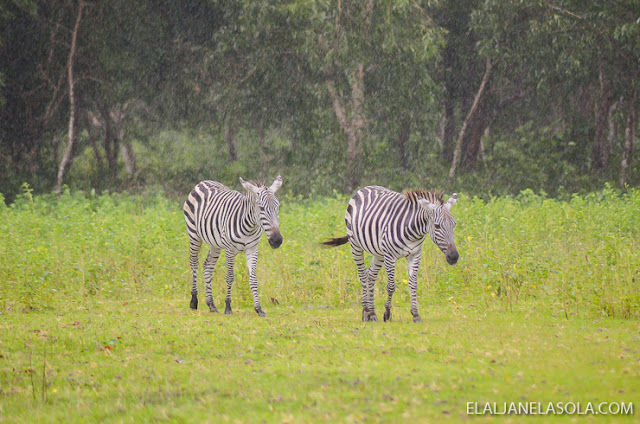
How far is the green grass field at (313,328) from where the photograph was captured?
6.94 metres

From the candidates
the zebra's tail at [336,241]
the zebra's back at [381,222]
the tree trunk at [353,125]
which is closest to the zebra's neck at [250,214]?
the zebra's tail at [336,241]

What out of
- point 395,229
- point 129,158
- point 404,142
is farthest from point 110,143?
point 395,229

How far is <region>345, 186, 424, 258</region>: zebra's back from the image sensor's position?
10.9 meters

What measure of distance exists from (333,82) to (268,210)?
2183 centimetres

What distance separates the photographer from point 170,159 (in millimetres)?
46344

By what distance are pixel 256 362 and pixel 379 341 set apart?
5.85ft

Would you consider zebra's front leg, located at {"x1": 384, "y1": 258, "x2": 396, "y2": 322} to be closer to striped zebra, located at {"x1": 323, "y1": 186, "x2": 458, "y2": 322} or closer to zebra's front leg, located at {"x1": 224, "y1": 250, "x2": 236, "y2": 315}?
striped zebra, located at {"x1": 323, "y1": 186, "x2": 458, "y2": 322}

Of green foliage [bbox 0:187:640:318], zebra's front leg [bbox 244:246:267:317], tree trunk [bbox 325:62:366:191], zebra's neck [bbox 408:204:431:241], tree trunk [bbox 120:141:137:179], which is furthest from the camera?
tree trunk [bbox 120:141:137:179]

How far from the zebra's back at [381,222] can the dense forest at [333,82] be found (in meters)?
17.1

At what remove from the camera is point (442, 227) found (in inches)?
404

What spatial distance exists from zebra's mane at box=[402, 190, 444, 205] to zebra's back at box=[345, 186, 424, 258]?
12 cm

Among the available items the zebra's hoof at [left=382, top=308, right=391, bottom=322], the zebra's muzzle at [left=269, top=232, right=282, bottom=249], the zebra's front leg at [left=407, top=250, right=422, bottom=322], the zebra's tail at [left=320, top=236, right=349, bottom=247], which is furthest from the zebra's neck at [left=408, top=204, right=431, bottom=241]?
the zebra's tail at [left=320, top=236, right=349, bottom=247]

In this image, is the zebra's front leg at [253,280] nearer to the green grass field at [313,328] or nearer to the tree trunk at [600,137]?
the green grass field at [313,328]

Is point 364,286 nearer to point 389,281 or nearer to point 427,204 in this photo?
point 389,281
